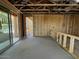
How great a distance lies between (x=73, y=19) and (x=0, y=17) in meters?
8.04

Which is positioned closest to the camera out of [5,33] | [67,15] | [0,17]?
[0,17]

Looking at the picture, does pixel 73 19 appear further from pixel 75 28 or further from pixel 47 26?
pixel 47 26

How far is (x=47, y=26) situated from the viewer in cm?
1041

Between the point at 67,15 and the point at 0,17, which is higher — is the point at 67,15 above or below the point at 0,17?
above

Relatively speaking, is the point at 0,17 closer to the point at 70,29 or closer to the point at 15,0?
the point at 15,0

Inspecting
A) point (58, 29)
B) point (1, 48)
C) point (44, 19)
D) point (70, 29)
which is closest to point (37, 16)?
point (44, 19)

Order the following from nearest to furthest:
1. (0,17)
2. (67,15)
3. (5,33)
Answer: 1. (0,17)
2. (5,33)
3. (67,15)

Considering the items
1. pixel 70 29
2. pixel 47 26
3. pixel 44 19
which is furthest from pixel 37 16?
pixel 70 29

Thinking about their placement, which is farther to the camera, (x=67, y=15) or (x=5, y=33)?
(x=67, y=15)

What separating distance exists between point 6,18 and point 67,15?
689 centimetres

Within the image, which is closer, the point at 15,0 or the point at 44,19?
the point at 15,0

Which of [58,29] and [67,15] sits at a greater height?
[67,15]

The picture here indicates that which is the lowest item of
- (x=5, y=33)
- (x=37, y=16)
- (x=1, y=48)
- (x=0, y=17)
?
(x=1, y=48)

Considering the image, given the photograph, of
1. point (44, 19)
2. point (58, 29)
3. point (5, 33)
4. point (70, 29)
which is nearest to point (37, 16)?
point (44, 19)
